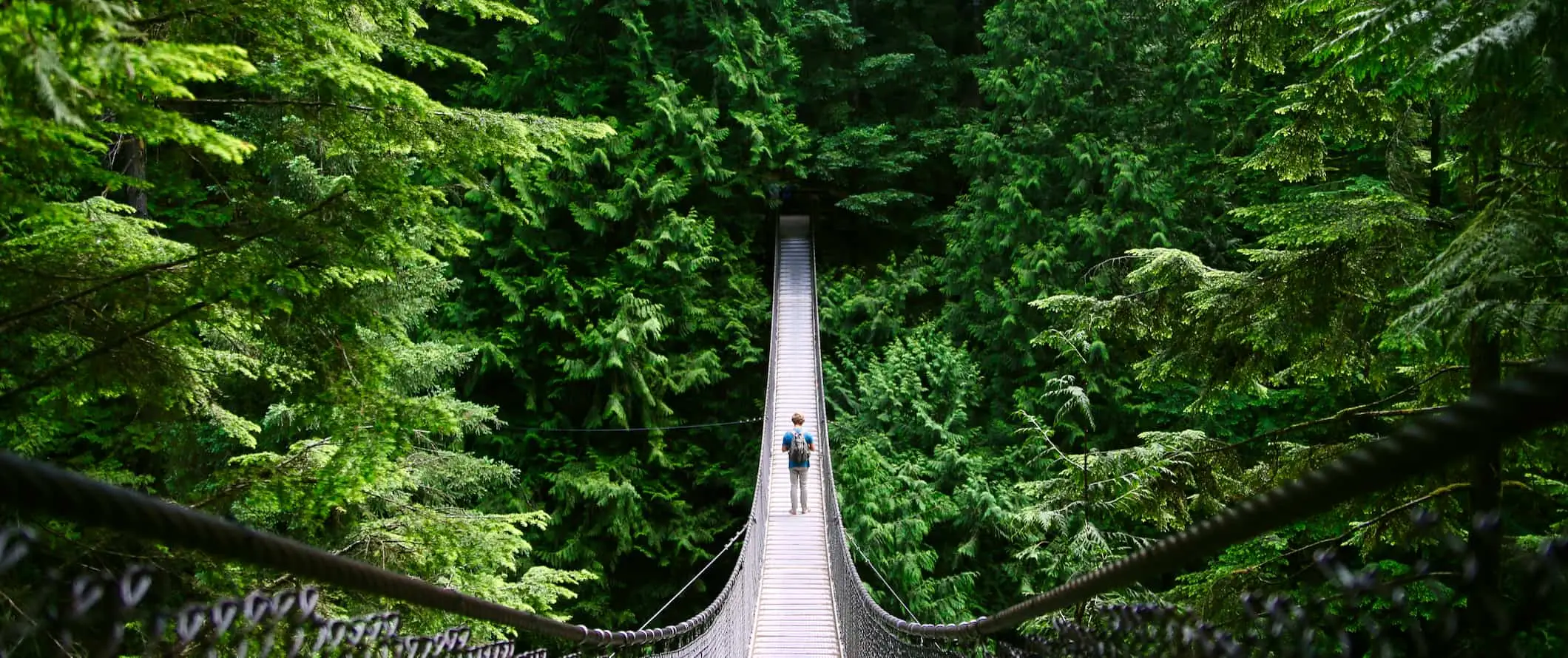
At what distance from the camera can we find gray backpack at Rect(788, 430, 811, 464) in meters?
8.58

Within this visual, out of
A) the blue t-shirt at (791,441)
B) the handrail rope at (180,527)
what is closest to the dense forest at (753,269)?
the handrail rope at (180,527)

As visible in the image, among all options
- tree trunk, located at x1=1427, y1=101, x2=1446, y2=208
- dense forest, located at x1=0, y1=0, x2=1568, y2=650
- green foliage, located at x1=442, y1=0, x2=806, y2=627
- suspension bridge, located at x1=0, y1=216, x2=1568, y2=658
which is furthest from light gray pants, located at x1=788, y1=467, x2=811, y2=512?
suspension bridge, located at x1=0, y1=216, x2=1568, y2=658

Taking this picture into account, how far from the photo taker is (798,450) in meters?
8.58

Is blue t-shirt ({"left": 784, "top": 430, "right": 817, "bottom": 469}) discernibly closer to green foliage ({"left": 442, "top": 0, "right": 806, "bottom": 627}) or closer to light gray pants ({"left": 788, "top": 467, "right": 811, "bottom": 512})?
light gray pants ({"left": 788, "top": 467, "right": 811, "bottom": 512})

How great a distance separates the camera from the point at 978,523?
401 inches

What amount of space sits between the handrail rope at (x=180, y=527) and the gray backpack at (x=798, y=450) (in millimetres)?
7404

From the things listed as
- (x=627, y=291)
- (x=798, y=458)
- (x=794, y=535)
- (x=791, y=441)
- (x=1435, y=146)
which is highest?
(x=1435, y=146)

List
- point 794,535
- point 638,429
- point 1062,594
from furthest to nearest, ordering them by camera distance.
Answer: point 638,429 → point 794,535 → point 1062,594

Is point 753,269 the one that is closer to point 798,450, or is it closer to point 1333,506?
point 798,450

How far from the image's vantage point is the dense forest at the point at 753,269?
10.0ft

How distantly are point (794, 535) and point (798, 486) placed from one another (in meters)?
0.50

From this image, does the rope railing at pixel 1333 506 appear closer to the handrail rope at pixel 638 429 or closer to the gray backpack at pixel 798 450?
the gray backpack at pixel 798 450

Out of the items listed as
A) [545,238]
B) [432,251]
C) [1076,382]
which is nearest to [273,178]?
[432,251]

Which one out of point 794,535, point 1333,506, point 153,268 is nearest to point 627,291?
point 794,535
